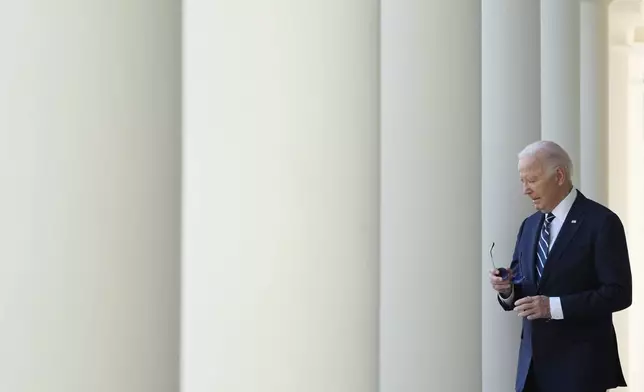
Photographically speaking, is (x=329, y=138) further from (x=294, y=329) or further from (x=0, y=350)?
(x=0, y=350)

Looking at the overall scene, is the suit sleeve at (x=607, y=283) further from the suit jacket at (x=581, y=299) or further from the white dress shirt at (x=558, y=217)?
the white dress shirt at (x=558, y=217)

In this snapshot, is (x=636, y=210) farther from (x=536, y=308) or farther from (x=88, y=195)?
(x=88, y=195)

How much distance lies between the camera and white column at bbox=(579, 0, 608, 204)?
614 cm

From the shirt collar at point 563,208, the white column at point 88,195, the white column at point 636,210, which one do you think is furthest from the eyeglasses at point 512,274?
the white column at point 636,210

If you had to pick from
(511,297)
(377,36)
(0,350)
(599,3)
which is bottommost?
(511,297)

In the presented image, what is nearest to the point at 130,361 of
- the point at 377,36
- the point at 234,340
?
the point at 234,340

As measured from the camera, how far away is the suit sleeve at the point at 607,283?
9.14 ft

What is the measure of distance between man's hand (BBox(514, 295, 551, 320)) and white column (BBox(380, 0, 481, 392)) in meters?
0.58

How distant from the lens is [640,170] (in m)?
9.85

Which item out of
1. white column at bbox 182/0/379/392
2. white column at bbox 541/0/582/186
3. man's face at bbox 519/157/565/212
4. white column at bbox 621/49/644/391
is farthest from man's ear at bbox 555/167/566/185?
white column at bbox 621/49/644/391

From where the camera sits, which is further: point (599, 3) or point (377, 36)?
point (599, 3)

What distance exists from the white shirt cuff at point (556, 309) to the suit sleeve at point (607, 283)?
15 millimetres

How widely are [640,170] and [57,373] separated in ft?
33.3

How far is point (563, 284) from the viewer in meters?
2.89
